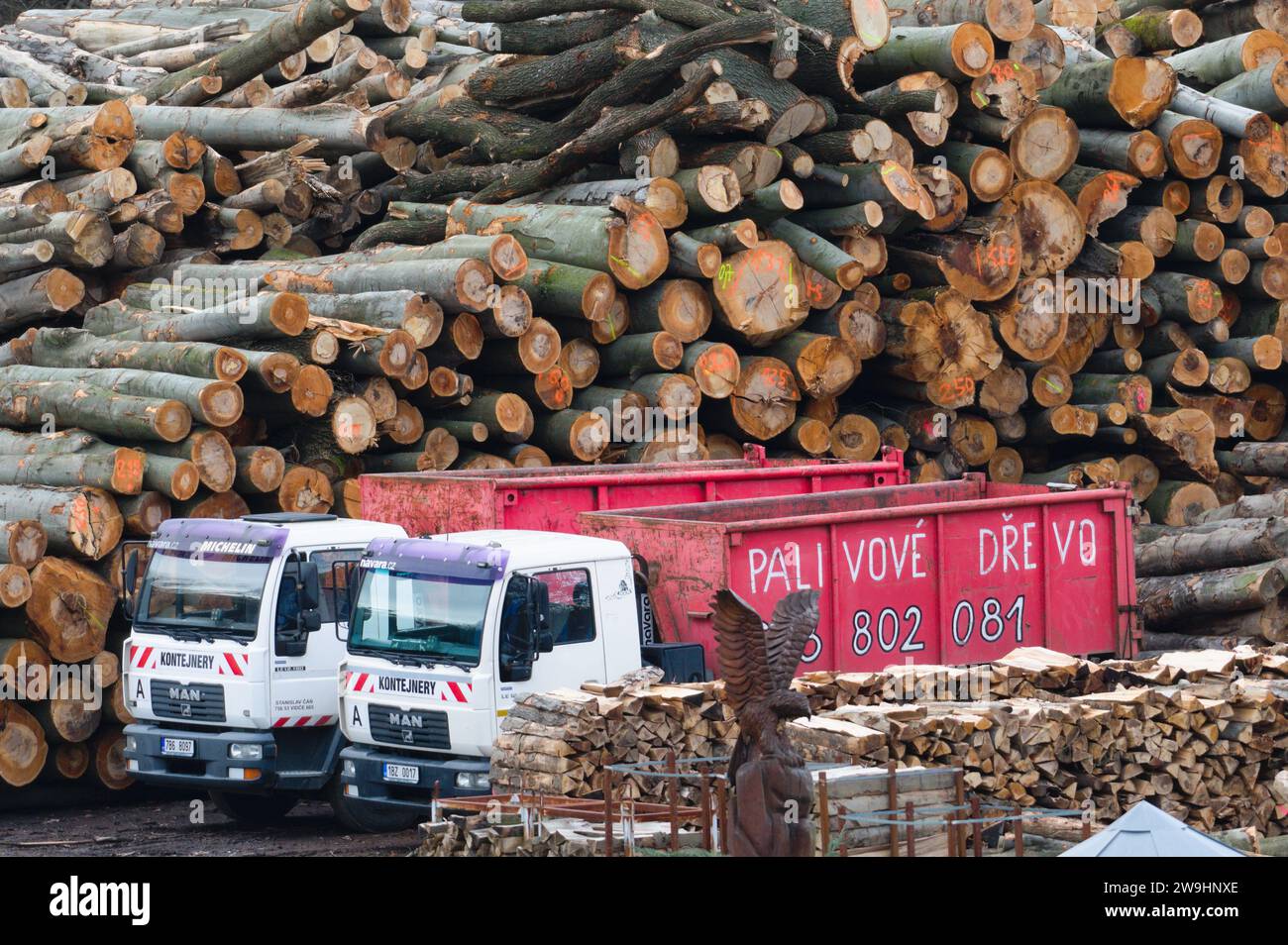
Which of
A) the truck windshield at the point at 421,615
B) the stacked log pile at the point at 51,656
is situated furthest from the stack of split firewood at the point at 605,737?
the stacked log pile at the point at 51,656

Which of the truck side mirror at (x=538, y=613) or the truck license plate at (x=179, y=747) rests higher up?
the truck side mirror at (x=538, y=613)

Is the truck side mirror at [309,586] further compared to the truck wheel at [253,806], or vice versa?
the truck wheel at [253,806]

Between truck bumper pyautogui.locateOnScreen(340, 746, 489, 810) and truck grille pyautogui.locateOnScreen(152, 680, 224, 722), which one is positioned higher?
truck grille pyautogui.locateOnScreen(152, 680, 224, 722)

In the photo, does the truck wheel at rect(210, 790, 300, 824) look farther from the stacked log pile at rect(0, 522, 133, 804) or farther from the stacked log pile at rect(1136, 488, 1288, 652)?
the stacked log pile at rect(1136, 488, 1288, 652)

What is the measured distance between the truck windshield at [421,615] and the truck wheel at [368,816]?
→ 110 cm

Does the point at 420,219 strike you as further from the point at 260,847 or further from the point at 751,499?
the point at 260,847

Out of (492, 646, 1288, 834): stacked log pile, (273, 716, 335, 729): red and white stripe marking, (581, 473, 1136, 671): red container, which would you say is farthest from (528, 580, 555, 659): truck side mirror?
(273, 716, 335, 729): red and white stripe marking

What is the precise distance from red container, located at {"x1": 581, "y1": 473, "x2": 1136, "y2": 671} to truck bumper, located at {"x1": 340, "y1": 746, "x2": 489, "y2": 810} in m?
1.97

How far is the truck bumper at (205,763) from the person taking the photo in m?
12.3

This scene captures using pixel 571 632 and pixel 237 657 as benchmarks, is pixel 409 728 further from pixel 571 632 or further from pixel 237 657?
pixel 237 657

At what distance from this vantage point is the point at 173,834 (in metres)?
13.1

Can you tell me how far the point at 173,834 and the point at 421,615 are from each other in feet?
9.87

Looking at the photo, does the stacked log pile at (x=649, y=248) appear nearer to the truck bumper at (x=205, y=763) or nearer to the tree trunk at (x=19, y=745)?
the tree trunk at (x=19, y=745)

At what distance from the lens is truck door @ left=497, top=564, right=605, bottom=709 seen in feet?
37.9
